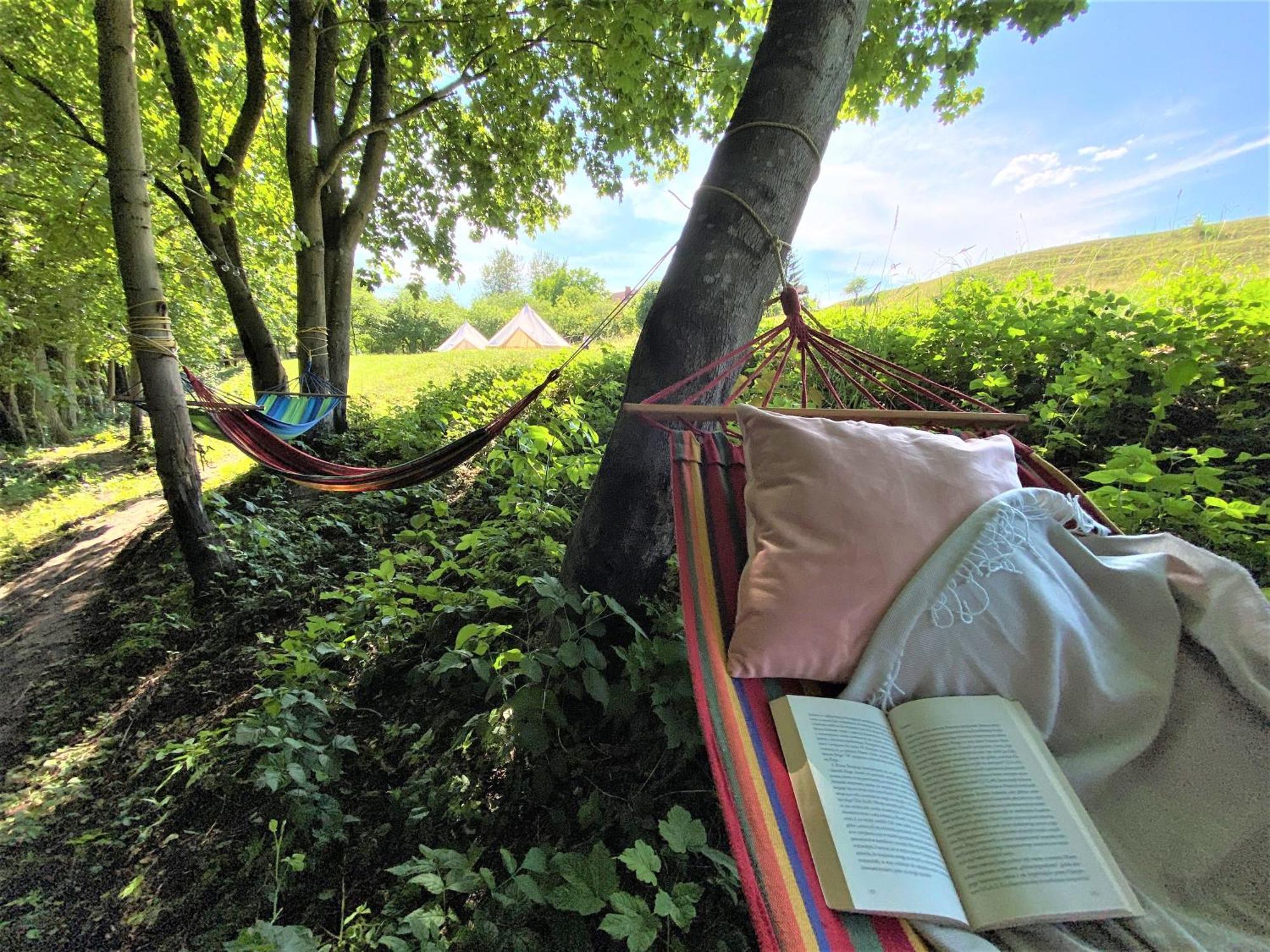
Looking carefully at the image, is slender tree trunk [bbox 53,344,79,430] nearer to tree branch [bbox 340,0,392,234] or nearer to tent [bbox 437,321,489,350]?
tree branch [bbox 340,0,392,234]

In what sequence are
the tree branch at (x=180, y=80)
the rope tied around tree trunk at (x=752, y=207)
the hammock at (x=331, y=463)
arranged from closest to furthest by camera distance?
the rope tied around tree trunk at (x=752, y=207) → the hammock at (x=331, y=463) → the tree branch at (x=180, y=80)

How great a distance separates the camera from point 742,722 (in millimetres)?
709

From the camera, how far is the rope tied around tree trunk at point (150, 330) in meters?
1.97

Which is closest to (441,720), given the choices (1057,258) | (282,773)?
(282,773)

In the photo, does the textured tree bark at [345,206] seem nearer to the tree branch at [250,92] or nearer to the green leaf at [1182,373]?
the tree branch at [250,92]

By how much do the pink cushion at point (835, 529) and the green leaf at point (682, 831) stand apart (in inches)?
8.7

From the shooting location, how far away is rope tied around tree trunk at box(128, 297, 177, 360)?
1974 mm

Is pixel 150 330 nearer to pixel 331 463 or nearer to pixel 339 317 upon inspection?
pixel 331 463

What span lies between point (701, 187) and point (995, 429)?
922mm

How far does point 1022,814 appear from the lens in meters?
0.62

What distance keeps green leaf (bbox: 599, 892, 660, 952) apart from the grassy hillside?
126 inches

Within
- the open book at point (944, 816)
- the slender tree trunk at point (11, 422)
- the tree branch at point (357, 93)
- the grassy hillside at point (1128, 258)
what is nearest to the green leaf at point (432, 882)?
the open book at point (944, 816)

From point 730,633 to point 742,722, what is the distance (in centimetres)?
16

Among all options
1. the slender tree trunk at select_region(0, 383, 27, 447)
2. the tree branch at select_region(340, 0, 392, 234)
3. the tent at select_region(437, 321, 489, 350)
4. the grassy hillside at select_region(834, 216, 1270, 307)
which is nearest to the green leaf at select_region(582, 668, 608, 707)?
the grassy hillside at select_region(834, 216, 1270, 307)
